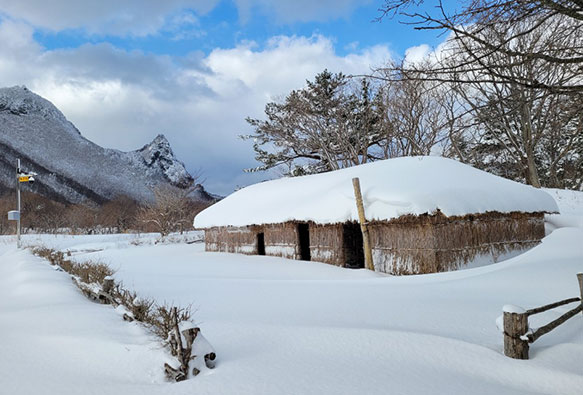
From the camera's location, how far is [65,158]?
222ft

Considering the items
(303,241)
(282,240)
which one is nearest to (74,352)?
(282,240)

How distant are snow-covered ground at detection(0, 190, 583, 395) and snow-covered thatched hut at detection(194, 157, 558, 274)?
2062 mm

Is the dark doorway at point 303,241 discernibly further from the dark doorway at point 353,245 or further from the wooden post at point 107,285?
the wooden post at point 107,285

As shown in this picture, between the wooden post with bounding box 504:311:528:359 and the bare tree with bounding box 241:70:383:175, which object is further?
the bare tree with bounding box 241:70:383:175

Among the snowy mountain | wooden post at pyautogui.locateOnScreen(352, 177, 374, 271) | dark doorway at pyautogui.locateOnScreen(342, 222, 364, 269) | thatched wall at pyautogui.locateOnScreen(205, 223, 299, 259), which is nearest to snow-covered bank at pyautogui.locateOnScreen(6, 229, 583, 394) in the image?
wooden post at pyautogui.locateOnScreen(352, 177, 374, 271)

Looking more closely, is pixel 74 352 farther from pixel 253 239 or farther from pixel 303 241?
pixel 253 239

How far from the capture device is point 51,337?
4.75 metres

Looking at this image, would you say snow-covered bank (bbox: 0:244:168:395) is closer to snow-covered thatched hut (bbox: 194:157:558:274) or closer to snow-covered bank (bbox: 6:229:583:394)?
snow-covered bank (bbox: 6:229:583:394)

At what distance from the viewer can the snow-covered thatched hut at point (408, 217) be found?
10430 millimetres

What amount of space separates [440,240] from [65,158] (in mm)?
71002

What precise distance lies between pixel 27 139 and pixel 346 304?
243 feet

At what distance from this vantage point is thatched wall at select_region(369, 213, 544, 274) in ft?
34.0

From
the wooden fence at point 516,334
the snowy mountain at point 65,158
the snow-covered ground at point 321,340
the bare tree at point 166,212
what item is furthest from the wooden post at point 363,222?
the snowy mountain at point 65,158

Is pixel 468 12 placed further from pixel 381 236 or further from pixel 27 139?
pixel 27 139
